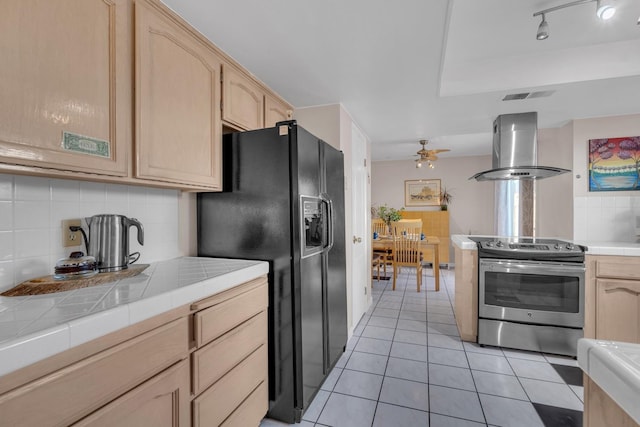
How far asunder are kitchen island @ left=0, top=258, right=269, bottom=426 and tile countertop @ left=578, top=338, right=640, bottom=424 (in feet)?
3.66

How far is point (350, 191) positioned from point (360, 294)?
1.15m

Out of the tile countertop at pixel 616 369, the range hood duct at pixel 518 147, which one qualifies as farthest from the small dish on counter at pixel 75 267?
the range hood duct at pixel 518 147

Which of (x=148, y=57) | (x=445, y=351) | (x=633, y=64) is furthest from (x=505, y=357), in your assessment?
(x=148, y=57)

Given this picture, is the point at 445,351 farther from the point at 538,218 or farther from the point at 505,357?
the point at 538,218

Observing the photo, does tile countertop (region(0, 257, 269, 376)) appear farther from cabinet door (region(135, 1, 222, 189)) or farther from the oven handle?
the oven handle

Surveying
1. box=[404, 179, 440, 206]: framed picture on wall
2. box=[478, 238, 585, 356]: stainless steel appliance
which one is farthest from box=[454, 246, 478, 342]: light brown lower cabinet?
box=[404, 179, 440, 206]: framed picture on wall

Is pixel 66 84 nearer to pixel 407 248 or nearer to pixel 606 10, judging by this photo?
pixel 606 10

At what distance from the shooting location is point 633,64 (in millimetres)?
2037

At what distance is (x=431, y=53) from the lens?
5.84 ft

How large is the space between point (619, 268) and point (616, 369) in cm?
262

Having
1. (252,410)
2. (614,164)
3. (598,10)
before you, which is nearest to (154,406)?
(252,410)

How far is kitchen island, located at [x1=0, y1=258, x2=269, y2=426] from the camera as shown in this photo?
68 cm

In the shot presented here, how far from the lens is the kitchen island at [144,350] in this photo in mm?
684

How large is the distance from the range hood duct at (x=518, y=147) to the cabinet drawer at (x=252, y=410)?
111 inches
